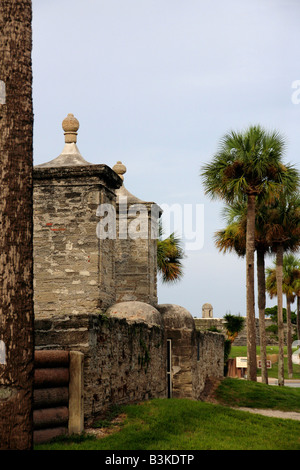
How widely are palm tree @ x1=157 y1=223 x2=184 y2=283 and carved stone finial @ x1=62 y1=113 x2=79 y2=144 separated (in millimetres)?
13818

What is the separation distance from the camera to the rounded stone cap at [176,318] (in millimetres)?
16344

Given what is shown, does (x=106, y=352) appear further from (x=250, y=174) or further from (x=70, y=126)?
(x=250, y=174)

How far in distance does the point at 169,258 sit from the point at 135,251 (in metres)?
12.9

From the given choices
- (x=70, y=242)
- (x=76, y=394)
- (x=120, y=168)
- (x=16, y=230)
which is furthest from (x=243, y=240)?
(x=16, y=230)

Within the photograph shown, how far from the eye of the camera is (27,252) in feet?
21.4

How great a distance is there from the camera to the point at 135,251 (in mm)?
18281

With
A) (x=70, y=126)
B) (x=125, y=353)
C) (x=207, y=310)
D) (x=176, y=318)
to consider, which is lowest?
(x=125, y=353)

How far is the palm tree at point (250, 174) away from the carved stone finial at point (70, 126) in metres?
8.20

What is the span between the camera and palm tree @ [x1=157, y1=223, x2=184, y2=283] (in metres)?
30.2

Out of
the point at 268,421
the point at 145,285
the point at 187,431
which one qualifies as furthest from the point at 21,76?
the point at 145,285

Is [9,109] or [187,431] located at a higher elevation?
[9,109]

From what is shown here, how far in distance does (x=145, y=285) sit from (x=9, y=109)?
38.1ft
